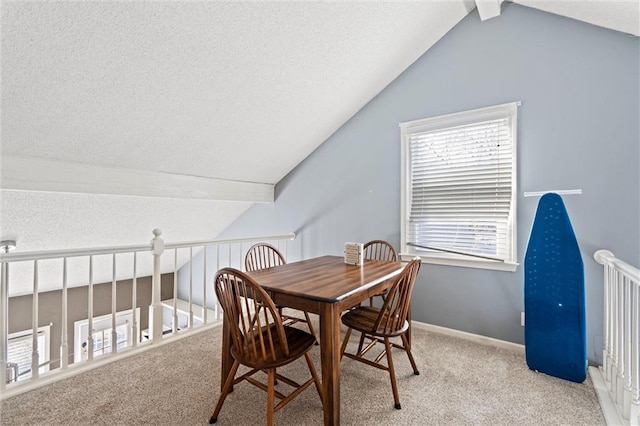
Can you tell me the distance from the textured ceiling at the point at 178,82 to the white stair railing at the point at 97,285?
56 cm

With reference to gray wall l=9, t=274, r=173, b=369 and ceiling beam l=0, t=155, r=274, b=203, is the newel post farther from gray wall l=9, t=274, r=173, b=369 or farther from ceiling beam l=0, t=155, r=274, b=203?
gray wall l=9, t=274, r=173, b=369

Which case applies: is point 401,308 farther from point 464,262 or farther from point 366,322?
point 464,262

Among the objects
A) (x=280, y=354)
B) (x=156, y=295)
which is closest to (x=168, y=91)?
(x=156, y=295)

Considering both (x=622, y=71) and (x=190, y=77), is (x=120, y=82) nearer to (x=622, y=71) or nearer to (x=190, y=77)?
(x=190, y=77)

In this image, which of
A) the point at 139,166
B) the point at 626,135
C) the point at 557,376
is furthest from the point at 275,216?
the point at 626,135

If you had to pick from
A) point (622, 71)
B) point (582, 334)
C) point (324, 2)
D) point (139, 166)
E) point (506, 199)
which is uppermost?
point (324, 2)

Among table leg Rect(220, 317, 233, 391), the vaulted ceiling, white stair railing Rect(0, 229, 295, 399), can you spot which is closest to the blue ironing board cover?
the vaulted ceiling

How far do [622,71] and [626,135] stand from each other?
1.56 ft

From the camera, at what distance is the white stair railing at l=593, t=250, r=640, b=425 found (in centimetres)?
155

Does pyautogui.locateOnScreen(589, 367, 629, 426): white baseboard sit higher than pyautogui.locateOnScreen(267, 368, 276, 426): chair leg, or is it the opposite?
pyautogui.locateOnScreen(267, 368, 276, 426): chair leg

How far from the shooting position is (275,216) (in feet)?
13.9

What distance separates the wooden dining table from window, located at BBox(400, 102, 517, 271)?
0.81 m

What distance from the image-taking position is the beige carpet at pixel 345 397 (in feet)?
5.59

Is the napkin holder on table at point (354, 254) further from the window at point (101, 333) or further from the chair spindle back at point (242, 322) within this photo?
the window at point (101, 333)
